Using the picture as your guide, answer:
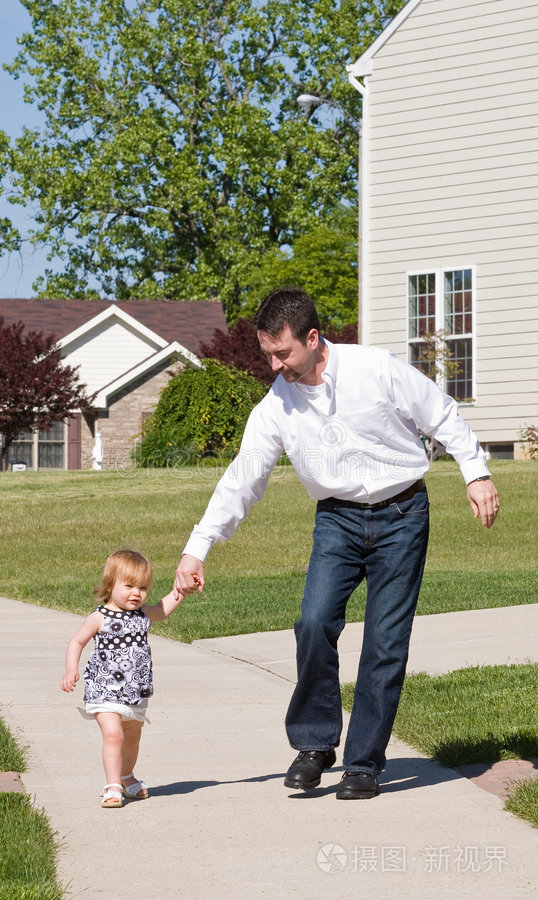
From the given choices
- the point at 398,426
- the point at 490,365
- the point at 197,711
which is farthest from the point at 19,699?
the point at 490,365

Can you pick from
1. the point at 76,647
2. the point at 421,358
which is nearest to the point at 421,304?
the point at 421,358

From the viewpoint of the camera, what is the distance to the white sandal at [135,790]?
4.98 meters

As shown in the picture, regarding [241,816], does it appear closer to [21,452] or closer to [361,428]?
[361,428]

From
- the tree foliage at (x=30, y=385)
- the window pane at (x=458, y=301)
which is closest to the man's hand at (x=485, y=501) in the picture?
the window pane at (x=458, y=301)

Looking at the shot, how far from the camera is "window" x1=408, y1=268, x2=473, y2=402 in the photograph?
76.9 ft

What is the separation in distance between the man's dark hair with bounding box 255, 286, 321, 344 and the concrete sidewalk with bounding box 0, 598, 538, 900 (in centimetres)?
177

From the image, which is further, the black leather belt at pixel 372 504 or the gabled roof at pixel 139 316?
the gabled roof at pixel 139 316

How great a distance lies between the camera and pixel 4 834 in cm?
433

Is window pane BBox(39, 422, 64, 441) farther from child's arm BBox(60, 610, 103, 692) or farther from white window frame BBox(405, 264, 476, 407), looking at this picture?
child's arm BBox(60, 610, 103, 692)

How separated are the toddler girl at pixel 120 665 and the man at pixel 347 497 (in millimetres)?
193

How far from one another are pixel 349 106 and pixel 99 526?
35.8m

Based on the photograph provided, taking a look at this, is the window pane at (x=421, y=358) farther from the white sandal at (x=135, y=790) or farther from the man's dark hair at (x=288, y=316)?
the white sandal at (x=135, y=790)

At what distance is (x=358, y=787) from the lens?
496cm

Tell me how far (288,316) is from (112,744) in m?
1.74
